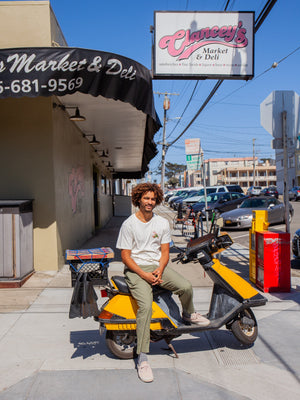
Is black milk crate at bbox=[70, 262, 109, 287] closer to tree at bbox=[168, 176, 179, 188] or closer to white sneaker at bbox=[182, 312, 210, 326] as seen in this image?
white sneaker at bbox=[182, 312, 210, 326]

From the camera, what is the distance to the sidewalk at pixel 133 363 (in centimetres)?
329

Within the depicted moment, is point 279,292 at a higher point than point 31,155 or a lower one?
lower

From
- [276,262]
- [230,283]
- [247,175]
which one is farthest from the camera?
[247,175]

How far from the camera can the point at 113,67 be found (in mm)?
5805

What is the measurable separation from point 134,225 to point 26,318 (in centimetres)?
242

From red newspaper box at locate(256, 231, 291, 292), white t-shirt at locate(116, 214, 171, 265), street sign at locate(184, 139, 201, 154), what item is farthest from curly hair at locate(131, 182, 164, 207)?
street sign at locate(184, 139, 201, 154)

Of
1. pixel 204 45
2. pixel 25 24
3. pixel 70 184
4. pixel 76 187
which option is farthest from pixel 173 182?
pixel 25 24

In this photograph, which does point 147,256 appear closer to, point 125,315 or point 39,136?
point 125,315

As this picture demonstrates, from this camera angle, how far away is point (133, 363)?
3828mm

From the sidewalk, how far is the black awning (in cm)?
321

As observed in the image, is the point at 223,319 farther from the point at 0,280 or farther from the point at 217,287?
the point at 0,280

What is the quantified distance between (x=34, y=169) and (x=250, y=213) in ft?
34.1

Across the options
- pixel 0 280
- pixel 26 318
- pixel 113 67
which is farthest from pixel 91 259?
pixel 113 67

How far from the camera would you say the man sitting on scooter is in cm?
364
